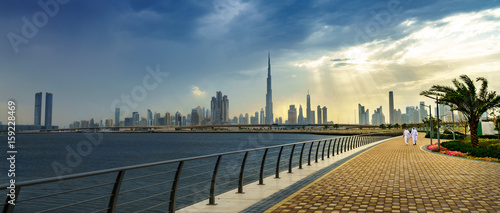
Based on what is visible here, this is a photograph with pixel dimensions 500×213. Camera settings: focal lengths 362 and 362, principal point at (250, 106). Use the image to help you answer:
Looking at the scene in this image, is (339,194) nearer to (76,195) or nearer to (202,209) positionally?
(202,209)

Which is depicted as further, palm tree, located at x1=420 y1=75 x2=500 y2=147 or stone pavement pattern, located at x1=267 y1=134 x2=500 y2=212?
palm tree, located at x1=420 y1=75 x2=500 y2=147

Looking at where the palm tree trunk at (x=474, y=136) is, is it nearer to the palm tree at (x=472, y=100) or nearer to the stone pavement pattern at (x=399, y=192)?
the palm tree at (x=472, y=100)

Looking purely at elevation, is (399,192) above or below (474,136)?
below

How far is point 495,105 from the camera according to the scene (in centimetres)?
2472

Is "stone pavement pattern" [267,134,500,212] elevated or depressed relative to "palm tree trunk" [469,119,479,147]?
depressed

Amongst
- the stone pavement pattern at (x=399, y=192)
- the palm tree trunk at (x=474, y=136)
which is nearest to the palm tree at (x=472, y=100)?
the palm tree trunk at (x=474, y=136)

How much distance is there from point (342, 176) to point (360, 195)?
3339mm

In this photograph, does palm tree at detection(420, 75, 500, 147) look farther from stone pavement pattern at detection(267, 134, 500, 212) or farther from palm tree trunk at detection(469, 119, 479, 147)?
stone pavement pattern at detection(267, 134, 500, 212)

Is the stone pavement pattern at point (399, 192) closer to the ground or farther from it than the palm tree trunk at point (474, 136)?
closer to the ground

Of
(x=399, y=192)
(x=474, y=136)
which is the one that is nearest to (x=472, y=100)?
(x=474, y=136)

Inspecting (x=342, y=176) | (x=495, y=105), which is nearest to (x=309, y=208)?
(x=342, y=176)

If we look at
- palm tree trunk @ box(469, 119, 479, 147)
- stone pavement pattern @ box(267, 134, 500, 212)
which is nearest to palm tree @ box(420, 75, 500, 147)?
palm tree trunk @ box(469, 119, 479, 147)

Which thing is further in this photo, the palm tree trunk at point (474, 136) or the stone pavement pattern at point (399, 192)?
the palm tree trunk at point (474, 136)

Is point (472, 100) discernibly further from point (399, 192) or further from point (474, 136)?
point (399, 192)
